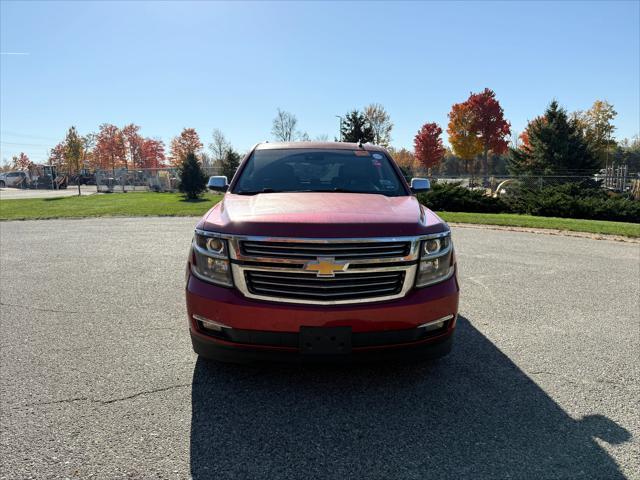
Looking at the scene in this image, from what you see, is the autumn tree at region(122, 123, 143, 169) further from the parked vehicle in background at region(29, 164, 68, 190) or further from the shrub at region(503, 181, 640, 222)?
the shrub at region(503, 181, 640, 222)

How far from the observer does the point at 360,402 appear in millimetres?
3000

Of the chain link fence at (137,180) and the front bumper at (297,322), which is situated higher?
the chain link fence at (137,180)

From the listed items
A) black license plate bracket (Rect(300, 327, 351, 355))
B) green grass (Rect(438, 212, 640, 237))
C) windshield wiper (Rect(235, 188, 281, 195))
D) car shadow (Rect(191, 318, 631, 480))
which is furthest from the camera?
green grass (Rect(438, 212, 640, 237))

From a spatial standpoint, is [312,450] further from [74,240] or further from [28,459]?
[74,240]

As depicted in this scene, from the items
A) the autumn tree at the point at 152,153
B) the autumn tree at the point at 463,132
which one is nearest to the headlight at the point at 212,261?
the autumn tree at the point at 463,132

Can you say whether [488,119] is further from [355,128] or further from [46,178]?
[46,178]

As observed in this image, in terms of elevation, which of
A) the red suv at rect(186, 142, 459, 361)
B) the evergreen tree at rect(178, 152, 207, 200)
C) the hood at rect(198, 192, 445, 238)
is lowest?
the red suv at rect(186, 142, 459, 361)

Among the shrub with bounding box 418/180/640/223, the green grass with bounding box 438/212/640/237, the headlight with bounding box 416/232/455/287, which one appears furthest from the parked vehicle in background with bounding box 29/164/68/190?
the headlight with bounding box 416/232/455/287

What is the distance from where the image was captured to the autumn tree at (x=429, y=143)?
2586 inches

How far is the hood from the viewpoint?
2869mm

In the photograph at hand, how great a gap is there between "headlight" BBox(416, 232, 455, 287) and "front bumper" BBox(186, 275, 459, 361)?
77mm

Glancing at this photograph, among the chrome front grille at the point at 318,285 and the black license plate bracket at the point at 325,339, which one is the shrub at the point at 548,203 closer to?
the chrome front grille at the point at 318,285

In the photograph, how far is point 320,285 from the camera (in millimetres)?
2846

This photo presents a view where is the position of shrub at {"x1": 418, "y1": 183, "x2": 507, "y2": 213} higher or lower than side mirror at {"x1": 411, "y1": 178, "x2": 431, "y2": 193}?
lower
